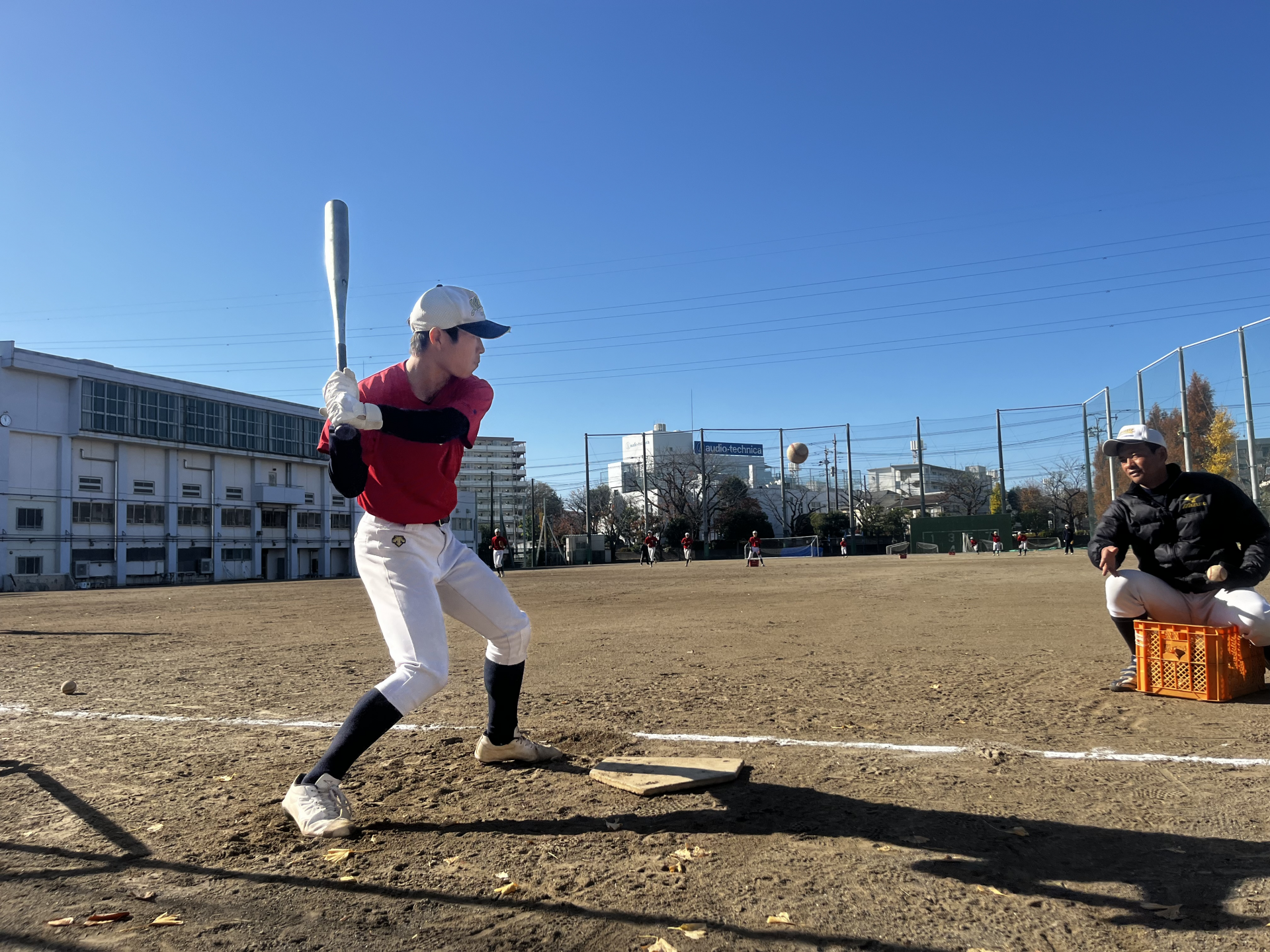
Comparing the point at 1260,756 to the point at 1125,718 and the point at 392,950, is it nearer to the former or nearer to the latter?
the point at 1125,718

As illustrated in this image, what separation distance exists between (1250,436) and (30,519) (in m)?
54.5

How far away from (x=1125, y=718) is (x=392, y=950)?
3888mm

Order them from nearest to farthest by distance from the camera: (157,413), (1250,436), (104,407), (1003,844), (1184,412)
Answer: (1003,844) < (1250,436) < (1184,412) < (104,407) < (157,413)

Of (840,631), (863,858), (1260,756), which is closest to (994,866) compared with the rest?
(863,858)

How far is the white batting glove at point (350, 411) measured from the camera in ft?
9.98

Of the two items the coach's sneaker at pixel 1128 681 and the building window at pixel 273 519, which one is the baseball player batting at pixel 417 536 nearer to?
the coach's sneaker at pixel 1128 681

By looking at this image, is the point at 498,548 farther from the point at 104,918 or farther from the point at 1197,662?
the point at 104,918

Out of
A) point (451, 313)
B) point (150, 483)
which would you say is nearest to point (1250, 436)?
point (451, 313)

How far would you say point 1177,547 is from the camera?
5.11 metres

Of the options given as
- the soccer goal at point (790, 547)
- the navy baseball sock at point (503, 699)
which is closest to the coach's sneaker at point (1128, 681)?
the navy baseball sock at point (503, 699)

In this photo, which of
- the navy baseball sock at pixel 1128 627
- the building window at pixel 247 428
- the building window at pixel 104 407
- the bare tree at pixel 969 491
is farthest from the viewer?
the bare tree at pixel 969 491

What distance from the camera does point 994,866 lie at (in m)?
2.52

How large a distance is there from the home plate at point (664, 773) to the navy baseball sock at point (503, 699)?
1.38 feet

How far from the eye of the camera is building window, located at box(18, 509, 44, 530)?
4594cm
